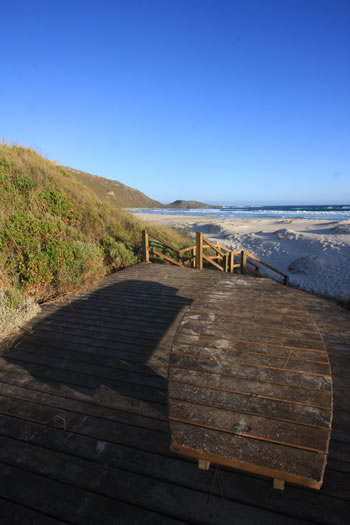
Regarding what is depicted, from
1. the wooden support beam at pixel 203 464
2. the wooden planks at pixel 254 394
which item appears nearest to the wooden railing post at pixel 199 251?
the wooden planks at pixel 254 394

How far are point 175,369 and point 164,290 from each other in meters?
3.86

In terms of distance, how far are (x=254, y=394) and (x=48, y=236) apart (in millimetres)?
5880

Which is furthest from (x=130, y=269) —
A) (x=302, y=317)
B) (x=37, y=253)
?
(x=302, y=317)

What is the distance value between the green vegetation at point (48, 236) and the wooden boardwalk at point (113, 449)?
67.2 inches

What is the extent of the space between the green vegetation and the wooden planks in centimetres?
371

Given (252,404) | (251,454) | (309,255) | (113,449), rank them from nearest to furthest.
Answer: (251,454) → (252,404) → (113,449) → (309,255)

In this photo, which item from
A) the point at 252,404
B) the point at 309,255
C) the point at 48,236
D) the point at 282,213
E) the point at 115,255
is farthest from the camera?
the point at 282,213

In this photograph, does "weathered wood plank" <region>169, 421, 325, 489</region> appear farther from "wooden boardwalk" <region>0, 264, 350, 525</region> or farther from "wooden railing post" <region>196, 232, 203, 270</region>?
"wooden railing post" <region>196, 232, 203, 270</region>

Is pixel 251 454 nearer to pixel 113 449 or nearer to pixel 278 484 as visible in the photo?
pixel 278 484

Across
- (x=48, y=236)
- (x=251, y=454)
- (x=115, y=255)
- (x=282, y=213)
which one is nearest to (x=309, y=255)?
(x=115, y=255)

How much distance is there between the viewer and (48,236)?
6.16 meters

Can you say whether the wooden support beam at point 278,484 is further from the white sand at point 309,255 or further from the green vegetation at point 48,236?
the white sand at point 309,255

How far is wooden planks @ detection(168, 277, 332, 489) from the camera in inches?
57.4

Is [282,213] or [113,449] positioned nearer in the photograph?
[113,449]
